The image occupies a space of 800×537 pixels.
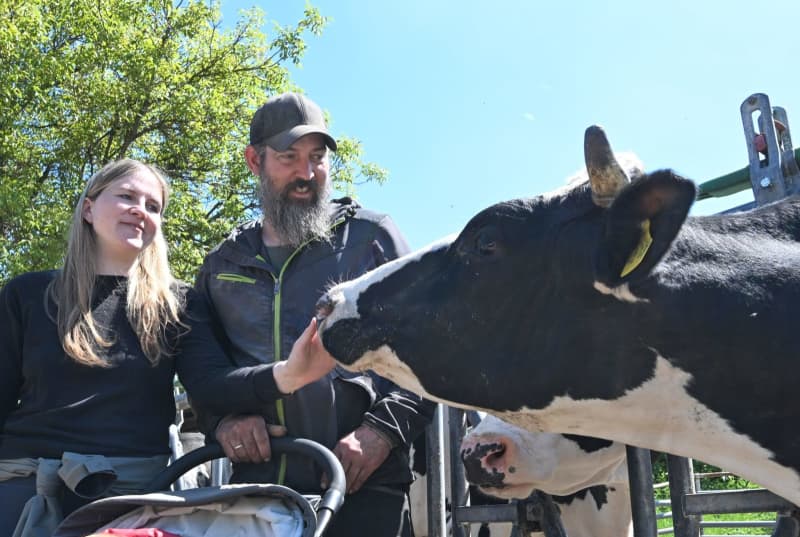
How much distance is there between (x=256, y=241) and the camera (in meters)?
3.41

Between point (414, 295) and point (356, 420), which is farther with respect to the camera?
point (356, 420)

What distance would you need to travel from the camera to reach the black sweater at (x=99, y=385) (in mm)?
2799

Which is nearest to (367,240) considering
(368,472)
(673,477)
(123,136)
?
(368,472)

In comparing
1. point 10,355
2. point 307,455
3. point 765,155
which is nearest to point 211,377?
point 307,455

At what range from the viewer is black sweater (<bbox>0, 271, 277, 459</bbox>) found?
280cm

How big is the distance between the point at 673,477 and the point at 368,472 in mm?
1105

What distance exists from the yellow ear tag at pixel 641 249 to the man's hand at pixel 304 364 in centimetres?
98

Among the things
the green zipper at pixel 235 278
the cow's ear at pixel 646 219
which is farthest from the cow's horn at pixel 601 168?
the green zipper at pixel 235 278

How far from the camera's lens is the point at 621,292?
89.4 inches

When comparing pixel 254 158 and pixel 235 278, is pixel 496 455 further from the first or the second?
pixel 254 158

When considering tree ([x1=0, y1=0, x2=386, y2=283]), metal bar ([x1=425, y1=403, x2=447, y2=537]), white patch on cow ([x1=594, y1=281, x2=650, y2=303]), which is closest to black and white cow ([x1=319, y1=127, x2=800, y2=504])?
white patch on cow ([x1=594, y1=281, x2=650, y2=303])

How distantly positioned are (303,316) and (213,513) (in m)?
0.99

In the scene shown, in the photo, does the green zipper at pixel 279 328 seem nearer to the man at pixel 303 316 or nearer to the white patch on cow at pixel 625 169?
the man at pixel 303 316

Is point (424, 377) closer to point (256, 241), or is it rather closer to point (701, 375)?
point (701, 375)
